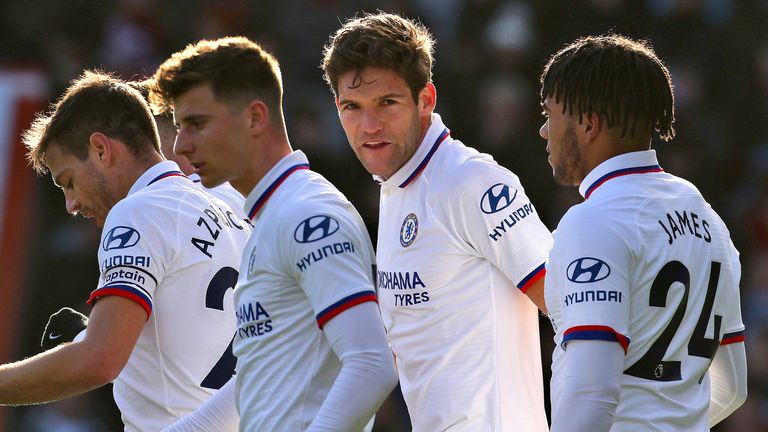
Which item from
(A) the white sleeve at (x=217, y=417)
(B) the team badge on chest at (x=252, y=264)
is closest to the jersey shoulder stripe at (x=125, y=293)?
(A) the white sleeve at (x=217, y=417)

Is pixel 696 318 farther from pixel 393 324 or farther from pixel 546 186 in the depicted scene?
pixel 546 186

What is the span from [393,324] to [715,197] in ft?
22.6

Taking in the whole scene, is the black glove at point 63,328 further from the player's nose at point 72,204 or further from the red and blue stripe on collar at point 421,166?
the red and blue stripe on collar at point 421,166

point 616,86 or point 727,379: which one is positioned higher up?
point 616,86

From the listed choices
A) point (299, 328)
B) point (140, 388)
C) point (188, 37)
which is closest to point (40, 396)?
point (140, 388)

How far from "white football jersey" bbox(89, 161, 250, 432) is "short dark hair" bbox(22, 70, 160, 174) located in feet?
0.98

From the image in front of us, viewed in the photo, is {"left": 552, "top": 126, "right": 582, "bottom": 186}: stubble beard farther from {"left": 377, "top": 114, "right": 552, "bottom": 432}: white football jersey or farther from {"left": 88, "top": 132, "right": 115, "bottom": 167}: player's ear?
{"left": 88, "top": 132, "right": 115, "bottom": 167}: player's ear

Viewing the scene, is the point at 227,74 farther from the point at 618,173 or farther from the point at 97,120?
the point at 618,173

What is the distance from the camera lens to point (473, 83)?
11273 millimetres

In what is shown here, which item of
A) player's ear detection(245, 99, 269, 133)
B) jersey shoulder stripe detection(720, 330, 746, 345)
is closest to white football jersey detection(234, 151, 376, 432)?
player's ear detection(245, 99, 269, 133)

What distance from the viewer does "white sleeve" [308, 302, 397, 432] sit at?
3.19m

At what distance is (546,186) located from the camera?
→ 34.6 feet

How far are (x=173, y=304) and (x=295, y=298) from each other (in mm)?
1077

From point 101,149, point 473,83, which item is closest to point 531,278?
point 101,149
